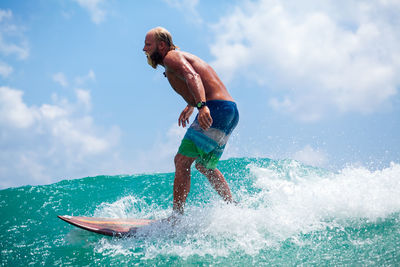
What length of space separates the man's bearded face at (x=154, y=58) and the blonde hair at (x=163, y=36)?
0.46 feet

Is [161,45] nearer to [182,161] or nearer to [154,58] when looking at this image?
[154,58]

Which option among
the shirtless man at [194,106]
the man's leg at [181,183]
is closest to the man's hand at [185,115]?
the shirtless man at [194,106]

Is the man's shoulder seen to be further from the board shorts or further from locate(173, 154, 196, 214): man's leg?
locate(173, 154, 196, 214): man's leg

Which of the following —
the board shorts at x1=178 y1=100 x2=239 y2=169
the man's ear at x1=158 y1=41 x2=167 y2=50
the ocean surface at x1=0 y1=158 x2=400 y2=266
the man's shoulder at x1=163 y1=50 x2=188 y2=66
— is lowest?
the ocean surface at x1=0 y1=158 x2=400 y2=266

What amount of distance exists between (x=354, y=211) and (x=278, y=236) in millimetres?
877

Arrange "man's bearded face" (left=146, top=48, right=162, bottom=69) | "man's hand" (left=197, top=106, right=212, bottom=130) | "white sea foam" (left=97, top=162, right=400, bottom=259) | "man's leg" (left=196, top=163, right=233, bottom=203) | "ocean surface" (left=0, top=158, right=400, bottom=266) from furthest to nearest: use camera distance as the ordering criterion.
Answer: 1. "man's leg" (left=196, top=163, right=233, bottom=203)
2. "man's bearded face" (left=146, top=48, right=162, bottom=69)
3. "man's hand" (left=197, top=106, right=212, bottom=130)
4. "white sea foam" (left=97, top=162, right=400, bottom=259)
5. "ocean surface" (left=0, top=158, right=400, bottom=266)

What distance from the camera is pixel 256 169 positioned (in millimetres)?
6320

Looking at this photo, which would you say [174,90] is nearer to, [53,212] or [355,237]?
[355,237]

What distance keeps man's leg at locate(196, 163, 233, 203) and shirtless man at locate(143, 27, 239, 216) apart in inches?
4.6

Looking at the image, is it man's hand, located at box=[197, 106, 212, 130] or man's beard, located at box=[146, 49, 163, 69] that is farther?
man's beard, located at box=[146, 49, 163, 69]

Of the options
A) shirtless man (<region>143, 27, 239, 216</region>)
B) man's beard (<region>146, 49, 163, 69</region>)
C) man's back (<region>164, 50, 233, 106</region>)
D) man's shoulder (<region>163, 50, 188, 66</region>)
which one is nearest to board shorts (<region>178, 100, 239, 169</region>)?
shirtless man (<region>143, 27, 239, 216</region>)

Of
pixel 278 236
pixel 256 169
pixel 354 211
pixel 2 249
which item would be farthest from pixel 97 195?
pixel 354 211

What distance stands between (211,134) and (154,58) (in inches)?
42.5

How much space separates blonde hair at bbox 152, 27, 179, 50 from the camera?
313 centimetres
